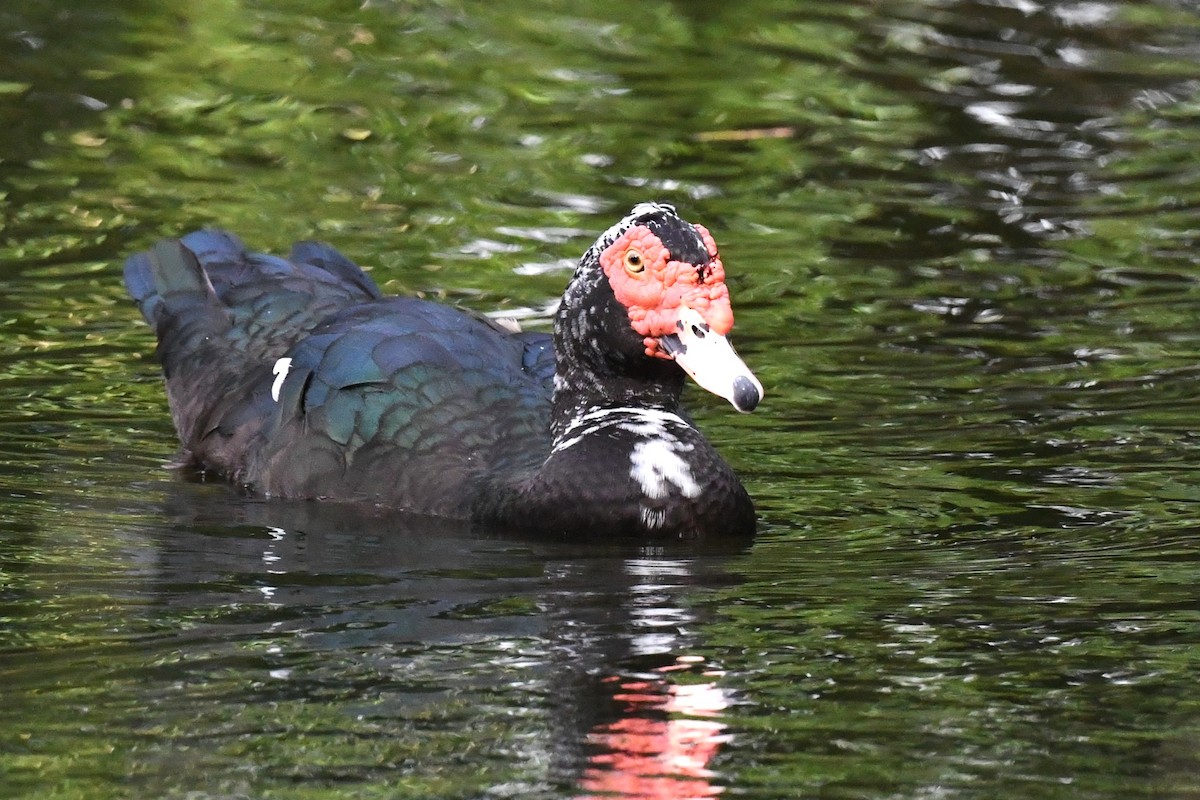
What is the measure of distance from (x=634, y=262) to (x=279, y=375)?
1.75 m

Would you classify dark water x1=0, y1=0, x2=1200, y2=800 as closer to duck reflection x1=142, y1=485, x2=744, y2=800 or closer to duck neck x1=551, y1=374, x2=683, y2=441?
duck reflection x1=142, y1=485, x2=744, y2=800

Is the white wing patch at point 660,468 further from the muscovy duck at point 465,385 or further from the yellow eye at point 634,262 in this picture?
the yellow eye at point 634,262

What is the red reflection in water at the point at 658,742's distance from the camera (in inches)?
214

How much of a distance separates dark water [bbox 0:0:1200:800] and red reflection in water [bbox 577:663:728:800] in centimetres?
2

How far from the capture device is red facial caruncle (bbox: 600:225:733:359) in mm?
7836

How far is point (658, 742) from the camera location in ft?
19.0

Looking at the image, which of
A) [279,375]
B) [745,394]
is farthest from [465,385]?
[745,394]

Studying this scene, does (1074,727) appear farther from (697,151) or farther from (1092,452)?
(697,151)

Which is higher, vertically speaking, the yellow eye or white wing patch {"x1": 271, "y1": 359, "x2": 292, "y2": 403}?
the yellow eye

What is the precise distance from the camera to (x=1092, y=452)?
921cm

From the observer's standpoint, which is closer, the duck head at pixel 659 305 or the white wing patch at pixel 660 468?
the duck head at pixel 659 305

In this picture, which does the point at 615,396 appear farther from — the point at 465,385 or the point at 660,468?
the point at 465,385

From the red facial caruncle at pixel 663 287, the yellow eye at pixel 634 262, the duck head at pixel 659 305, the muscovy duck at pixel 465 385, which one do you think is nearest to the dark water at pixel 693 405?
the muscovy duck at pixel 465 385

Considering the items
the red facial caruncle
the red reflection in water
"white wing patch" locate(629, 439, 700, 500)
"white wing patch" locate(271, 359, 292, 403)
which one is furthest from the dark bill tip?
"white wing patch" locate(271, 359, 292, 403)
